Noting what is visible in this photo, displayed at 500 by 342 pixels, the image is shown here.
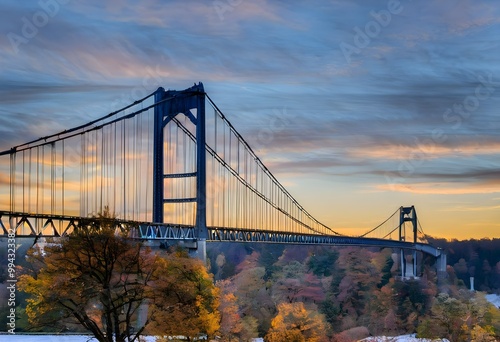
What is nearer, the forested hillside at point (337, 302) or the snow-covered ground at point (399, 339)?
the forested hillside at point (337, 302)

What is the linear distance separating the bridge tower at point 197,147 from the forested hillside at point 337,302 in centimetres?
613

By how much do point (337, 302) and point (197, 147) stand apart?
134 feet

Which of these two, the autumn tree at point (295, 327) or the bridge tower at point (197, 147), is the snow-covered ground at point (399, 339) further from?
the bridge tower at point (197, 147)

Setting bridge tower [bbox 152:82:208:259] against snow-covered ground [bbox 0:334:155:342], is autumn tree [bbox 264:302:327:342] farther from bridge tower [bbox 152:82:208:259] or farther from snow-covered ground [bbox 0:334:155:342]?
snow-covered ground [bbox 0:334:155:342]

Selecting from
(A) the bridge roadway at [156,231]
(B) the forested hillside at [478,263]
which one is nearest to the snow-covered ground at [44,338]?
(A) the bridge roadway at [156,231]

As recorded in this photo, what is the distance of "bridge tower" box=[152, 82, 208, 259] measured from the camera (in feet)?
196

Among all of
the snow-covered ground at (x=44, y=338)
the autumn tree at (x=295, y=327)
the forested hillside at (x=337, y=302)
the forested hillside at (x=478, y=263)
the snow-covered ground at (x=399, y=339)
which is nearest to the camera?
the snow-covered ground at (x=44, y=338)

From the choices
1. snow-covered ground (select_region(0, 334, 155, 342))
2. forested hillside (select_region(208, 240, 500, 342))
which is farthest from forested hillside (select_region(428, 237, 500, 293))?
snow-covered ground (select_region(0, 334, 155, 342))

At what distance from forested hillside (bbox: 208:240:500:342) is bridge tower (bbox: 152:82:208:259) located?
6.13 metres

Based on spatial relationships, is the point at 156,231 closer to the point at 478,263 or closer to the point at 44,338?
the point at 44,338

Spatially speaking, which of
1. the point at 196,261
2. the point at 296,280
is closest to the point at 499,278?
the point at 296,280

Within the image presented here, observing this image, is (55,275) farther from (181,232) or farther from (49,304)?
(181,232)

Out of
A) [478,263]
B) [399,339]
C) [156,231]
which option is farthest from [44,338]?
[478,263]

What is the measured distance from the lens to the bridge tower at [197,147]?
5981 centimetres
